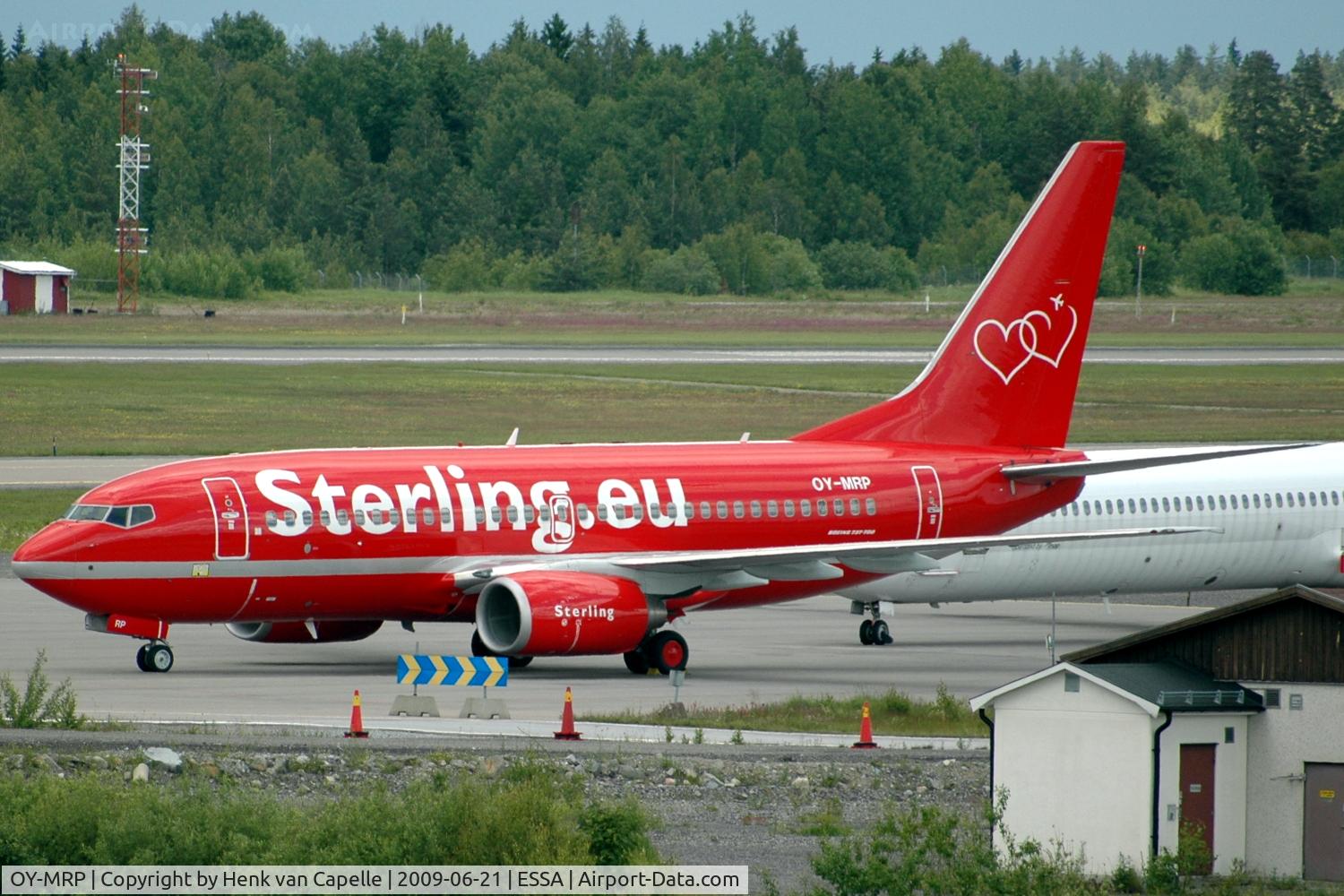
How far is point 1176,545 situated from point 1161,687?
21629 millimetres

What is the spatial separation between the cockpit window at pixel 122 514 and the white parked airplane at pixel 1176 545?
1256 centimetres

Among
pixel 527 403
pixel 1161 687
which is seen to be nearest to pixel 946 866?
pixel 1161 687

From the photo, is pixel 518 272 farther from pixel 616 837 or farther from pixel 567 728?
pixel 616 837

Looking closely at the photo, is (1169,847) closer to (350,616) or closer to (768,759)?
(768,759)

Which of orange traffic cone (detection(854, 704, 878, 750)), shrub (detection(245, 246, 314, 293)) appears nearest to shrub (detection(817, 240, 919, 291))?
shrub (detection(245, 246, 314, 293))

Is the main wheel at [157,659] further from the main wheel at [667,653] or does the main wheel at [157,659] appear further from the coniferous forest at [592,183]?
the coniferous forest at [592,183]

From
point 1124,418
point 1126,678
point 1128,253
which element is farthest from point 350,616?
point 1128,253

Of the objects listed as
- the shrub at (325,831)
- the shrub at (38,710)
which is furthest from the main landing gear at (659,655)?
the shrub at (325,831)

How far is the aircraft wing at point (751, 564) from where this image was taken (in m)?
36.5

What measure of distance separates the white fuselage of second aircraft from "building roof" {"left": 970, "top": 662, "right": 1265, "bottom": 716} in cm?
1696

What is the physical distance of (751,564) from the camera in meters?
36.6

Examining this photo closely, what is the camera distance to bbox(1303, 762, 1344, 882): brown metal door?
21625mm

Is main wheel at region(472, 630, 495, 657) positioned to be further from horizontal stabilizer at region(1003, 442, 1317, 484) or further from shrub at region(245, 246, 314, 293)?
shrub at region(245, 246, 314, 293)

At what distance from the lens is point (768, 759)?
2742 cm
